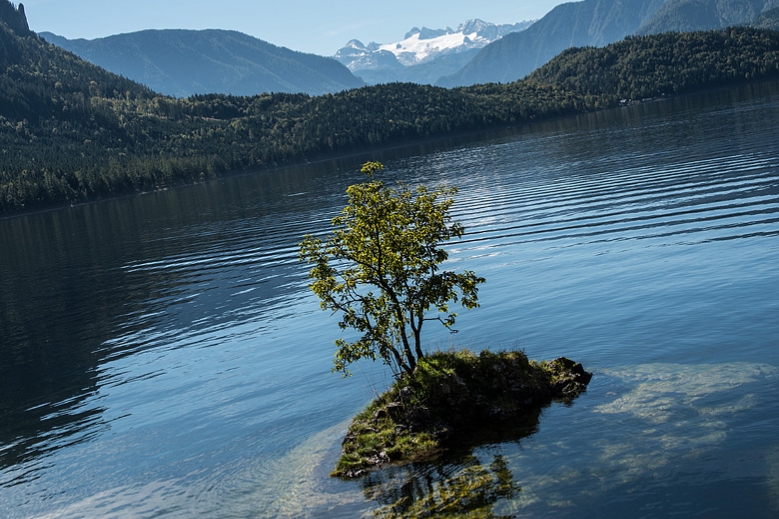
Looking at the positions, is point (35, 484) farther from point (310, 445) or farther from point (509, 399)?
point (509, 399)

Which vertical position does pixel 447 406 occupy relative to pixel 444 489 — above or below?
above

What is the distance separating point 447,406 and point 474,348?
9801mm

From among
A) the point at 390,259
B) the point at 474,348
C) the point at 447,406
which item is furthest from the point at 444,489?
the point at 474,348

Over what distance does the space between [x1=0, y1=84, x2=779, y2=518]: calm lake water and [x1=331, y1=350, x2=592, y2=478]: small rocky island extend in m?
0.91

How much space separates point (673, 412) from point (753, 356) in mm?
6028

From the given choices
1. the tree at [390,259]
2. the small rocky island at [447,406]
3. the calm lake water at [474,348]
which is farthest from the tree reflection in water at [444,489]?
the tree at [390,259]

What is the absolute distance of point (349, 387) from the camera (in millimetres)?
33531

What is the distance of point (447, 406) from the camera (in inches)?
1020

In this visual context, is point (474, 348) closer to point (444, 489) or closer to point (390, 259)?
point (390, 259)

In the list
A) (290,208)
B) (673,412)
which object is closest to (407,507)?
(673,412)

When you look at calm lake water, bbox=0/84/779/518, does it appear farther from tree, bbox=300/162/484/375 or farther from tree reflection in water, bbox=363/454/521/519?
tree, bbox=300/162/484/375

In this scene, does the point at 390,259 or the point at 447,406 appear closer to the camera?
the point at 447,406

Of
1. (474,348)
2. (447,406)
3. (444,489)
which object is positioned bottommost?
(444,489)

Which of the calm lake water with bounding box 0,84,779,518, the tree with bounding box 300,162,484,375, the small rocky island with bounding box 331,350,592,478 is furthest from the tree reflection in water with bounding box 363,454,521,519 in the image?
the tree with bounding box 300,162,484,375
